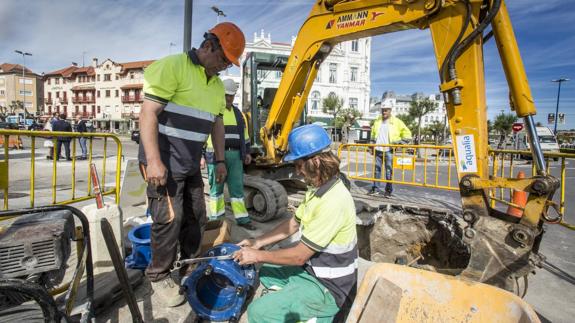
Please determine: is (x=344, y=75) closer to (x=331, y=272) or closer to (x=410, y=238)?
(x=410, y=238)

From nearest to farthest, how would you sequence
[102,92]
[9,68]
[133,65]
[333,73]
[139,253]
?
[139,253], [333,73], [133,65], [102,92], [9,68]

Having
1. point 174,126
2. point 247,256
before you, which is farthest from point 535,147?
point 174,126

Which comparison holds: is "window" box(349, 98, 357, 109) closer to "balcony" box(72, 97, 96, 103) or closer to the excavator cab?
the excavator cab

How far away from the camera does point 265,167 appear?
18.2 ft

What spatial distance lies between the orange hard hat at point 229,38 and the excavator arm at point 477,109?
1795 mm

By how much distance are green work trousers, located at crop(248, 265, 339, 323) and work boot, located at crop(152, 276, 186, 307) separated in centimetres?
95

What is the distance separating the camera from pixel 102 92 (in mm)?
57344

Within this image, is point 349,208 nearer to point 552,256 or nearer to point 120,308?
point 120,308

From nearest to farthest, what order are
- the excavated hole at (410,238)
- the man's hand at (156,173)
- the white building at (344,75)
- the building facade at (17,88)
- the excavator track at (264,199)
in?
the man's hand at (156,173) → the excavated hole at (410,238) → the excavator track at (264,199) → the white building at (344,75) → the building facade at (17,88)

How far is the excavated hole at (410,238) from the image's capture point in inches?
143

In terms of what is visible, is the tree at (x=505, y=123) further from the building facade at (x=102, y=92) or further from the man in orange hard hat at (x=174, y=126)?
the building facade at (x=102, y=92)

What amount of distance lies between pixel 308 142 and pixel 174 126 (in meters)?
1.09

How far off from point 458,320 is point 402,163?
571cm

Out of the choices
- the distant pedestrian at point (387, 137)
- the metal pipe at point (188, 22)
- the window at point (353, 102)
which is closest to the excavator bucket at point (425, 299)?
the distant pedestrian at point (387, 137)
